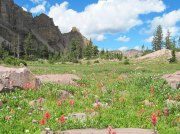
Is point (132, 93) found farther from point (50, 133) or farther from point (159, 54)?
point (159, 54)

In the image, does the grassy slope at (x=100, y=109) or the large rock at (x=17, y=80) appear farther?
the large rock at (x=17, y=80)

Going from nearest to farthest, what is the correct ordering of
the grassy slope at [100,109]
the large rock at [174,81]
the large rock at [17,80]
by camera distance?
the grassy slope at [100,109], the large rock at [17,80], the large rock at [174,81]

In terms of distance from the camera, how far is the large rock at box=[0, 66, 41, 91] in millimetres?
18423

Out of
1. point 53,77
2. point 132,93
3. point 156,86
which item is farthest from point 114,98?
point 53,77

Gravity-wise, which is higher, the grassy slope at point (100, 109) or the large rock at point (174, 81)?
the large rock at point (174, 81)

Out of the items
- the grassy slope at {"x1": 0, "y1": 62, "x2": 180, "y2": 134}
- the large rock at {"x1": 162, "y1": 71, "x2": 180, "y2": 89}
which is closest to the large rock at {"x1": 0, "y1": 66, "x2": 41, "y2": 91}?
the grassy slope at {"x1": 0, "y1": 62, "x2": 180, "y2": 134}

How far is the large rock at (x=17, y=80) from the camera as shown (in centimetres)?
1842

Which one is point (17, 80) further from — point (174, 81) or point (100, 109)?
point (174, 81)

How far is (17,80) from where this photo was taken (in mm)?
19234

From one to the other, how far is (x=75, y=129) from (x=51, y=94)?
6.56 metres

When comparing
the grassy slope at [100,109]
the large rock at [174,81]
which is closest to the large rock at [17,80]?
the grassy slope at [100,109]

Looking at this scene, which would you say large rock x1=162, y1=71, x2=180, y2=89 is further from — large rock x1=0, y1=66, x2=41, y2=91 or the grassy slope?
large rock x1=0, y1=66, x2=41, y2=91

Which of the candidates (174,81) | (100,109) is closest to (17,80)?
(100,109)

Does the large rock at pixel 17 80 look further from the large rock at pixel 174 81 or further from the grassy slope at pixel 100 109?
the large rock at pixel 174 81
